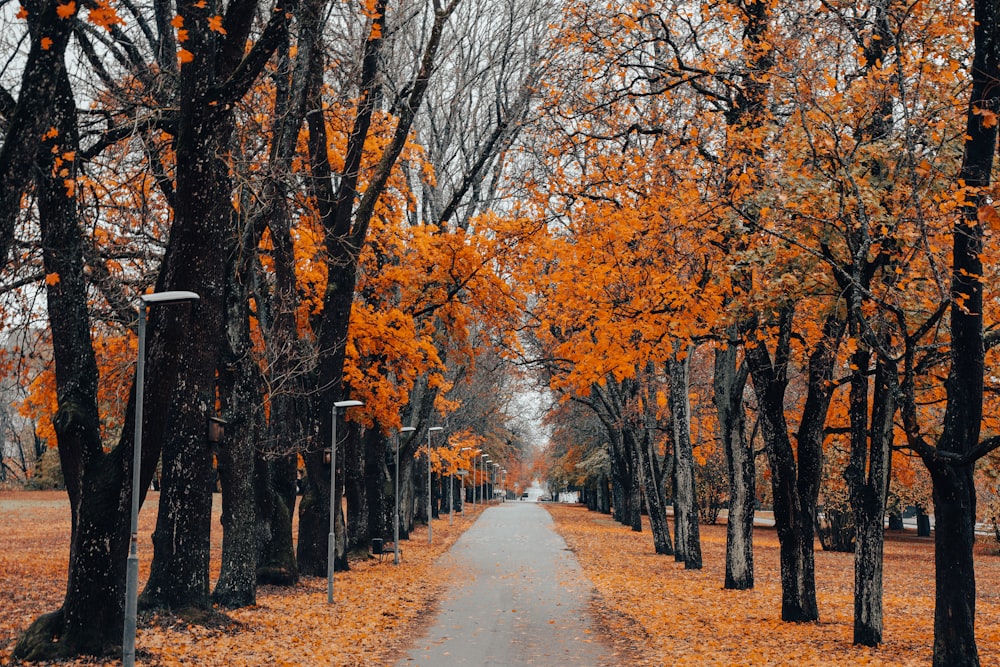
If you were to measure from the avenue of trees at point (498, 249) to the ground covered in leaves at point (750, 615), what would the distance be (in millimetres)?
823

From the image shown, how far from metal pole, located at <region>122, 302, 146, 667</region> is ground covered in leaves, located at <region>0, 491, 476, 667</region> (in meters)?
1.08

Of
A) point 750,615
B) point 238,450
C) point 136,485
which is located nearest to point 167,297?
point 136,485

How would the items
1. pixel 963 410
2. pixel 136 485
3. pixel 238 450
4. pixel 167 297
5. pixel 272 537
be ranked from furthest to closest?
1. pixel 272 537
2. pixel 238 450
3. pixel 136 485
4. pixel 167 297
5. pixel 963 410

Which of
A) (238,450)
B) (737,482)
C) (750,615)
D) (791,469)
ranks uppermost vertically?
(238,450)

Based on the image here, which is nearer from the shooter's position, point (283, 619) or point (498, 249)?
point (283, 619)

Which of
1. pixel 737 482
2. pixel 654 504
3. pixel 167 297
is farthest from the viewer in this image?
pixel 654 504

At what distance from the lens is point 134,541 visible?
1052 cm

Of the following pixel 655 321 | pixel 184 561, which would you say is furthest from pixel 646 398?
pixel 184 561

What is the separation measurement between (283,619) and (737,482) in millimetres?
9682

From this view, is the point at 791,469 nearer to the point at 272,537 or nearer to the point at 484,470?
the point at 272,537

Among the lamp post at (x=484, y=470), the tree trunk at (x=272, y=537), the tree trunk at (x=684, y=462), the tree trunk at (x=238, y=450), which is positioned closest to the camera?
the tree trunk at (x=238, y=450)

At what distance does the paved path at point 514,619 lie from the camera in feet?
39.6

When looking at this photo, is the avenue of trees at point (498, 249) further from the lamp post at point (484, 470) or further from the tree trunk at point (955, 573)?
the lamp post at point (484, 470)

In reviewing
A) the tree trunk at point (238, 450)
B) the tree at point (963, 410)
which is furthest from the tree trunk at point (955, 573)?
the tree trunk at point (238, 450)
